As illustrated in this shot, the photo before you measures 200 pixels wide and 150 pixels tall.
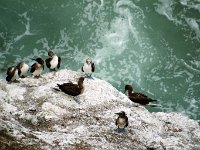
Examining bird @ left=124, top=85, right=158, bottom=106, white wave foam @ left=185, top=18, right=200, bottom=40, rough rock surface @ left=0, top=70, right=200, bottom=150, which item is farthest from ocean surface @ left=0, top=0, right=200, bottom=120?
rough rock surface @ left=0, top=70, right=200, bottom=150

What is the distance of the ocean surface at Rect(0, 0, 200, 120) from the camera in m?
27.2

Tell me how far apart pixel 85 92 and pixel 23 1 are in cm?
1473

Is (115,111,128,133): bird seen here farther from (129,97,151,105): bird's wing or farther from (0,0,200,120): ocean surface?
(0,0,200,120): ocean surface

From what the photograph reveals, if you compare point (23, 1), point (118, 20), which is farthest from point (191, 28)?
point (23, 1)

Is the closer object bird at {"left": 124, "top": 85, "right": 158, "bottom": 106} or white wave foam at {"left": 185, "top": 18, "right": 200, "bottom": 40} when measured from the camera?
bird at {"left": 124, "top": 85, "right": 158, "bottom": 106}

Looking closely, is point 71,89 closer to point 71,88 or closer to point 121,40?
point 71,88

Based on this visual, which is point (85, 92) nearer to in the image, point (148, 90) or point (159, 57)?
point (148, 90)

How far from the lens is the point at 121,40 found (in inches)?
1139

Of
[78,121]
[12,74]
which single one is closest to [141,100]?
[78,121]

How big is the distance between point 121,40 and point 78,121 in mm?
13848

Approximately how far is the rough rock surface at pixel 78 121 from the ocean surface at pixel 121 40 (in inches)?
311

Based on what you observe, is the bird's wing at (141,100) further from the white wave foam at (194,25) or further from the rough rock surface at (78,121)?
the white wave foam at (194,25)

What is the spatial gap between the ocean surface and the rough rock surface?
7.90 metres

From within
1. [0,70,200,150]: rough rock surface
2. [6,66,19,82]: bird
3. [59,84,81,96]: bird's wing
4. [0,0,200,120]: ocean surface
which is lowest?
[0,70,200,150]: rough rock surface
